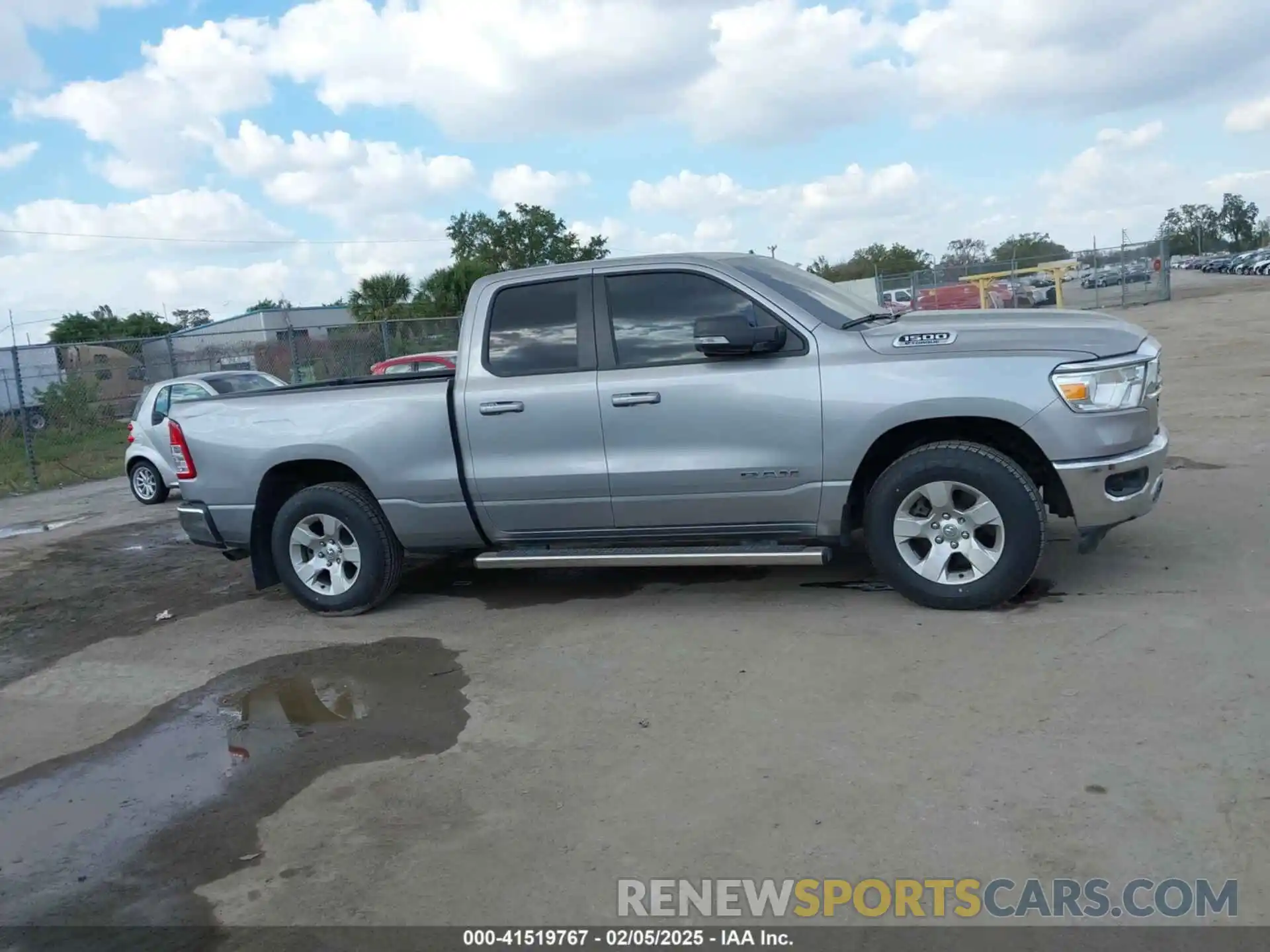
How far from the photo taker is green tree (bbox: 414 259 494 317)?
127 ft

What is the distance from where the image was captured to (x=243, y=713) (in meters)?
5.12

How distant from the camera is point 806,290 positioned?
235 inches

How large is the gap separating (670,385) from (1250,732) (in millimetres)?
3068

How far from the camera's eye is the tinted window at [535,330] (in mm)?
6012

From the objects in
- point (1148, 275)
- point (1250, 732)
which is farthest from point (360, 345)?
point (1148, 275)

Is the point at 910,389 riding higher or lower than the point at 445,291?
lower

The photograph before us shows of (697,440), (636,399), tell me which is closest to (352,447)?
(636,399)

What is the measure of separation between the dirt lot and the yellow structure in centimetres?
2222

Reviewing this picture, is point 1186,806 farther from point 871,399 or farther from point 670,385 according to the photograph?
point 670,385

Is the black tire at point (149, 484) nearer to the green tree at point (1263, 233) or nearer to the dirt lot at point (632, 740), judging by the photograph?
the dirt lot at point (632, 740)

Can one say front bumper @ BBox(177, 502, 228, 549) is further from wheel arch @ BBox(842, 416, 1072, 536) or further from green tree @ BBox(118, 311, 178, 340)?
green tree @ BBox(118, 311, 178, 340)

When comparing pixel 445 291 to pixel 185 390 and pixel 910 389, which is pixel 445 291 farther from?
pixel 910 389

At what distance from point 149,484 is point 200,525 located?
6904 mm

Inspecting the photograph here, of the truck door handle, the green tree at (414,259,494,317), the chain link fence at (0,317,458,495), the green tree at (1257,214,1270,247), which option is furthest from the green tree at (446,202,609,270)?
the green tree at (1257,214,1270,247)
